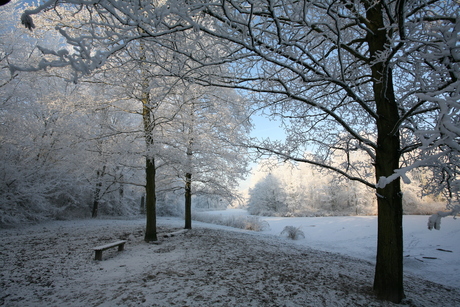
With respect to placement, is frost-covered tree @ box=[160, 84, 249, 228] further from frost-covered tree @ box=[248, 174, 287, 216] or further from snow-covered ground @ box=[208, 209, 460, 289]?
frost-covered tree @ box=[248, 174, 287, 216]

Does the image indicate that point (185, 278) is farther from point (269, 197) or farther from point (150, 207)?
point (269, 197)

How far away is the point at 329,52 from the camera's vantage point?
13.7 ft

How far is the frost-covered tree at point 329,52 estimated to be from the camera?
227 centimetres

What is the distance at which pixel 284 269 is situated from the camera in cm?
500

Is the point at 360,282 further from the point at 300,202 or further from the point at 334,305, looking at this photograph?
the point at 300,202

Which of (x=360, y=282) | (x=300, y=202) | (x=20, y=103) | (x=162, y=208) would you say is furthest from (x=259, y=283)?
(x=300, y=202)

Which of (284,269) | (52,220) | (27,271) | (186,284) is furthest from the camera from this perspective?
(52,220)

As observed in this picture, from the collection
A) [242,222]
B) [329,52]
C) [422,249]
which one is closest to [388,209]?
[329,52]

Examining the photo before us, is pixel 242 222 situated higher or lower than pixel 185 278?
lower

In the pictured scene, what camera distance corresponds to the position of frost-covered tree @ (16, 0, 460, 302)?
2273mm

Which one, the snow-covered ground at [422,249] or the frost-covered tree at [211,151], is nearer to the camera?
the snow-covered ground at [422,249]

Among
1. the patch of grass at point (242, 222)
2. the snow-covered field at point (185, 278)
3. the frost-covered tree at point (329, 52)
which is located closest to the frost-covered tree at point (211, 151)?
the snow-covered field at point (185, 278)

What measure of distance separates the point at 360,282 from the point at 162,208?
2315 cm

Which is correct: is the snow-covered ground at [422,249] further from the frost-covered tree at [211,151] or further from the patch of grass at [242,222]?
the frost-covered tree at [211,151]
